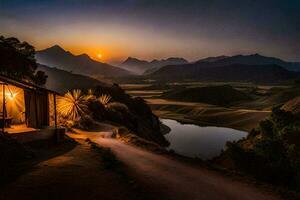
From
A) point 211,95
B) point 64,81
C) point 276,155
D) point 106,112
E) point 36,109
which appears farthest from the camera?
point 211,95

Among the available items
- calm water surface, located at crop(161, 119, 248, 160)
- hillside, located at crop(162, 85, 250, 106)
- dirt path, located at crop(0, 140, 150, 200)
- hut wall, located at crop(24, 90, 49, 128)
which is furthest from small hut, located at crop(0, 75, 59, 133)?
hillside, located at crop(162, 85, 250, 106)

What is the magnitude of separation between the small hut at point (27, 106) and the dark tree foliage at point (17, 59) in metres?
11.1

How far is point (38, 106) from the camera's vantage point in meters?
25.0

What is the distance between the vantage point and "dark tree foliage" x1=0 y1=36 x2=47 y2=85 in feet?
120

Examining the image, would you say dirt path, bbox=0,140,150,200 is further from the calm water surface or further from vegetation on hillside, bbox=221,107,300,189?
the calm water surface

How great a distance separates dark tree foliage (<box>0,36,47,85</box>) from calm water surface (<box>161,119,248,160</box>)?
21621 millimetres

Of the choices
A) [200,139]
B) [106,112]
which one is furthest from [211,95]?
[106,112]

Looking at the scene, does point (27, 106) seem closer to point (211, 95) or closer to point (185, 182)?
point (185, 182)

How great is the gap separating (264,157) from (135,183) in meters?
13.5

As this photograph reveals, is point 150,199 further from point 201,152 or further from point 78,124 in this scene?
point 201,152

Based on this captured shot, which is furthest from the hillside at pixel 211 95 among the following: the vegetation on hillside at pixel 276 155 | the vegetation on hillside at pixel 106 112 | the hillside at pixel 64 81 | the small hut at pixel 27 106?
the small hut at pixel 27 106

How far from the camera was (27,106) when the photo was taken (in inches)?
977

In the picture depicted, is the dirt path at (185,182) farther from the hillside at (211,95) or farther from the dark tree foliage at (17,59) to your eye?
the hillside at (211,95)

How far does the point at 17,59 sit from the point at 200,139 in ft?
99.1
